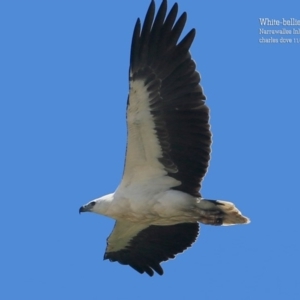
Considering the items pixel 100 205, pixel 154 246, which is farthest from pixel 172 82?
pixel 154 246

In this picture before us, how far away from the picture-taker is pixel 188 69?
679 inches

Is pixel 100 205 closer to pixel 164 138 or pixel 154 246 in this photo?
pixel 164 138

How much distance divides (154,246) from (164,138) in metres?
2.87

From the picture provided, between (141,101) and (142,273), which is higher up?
(141,101)

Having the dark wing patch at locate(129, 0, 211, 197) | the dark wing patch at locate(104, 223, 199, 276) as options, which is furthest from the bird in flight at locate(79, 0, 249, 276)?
the dark wing patch at locate(104, 223, 199, 276)

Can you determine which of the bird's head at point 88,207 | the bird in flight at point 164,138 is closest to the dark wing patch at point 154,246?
the bird in flight at point 164,138

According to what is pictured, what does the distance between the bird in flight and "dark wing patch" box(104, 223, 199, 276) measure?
1208 millimetres

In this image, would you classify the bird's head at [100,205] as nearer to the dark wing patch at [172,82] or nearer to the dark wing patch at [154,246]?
the dark wing patch at [172,82]

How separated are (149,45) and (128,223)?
3.42m

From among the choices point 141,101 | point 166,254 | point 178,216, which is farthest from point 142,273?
point 141,101

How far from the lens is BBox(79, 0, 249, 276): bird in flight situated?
17266 millimetres

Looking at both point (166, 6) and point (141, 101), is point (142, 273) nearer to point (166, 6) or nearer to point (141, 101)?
point (141, 101)

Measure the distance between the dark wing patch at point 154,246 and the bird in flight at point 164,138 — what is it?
3.96ft

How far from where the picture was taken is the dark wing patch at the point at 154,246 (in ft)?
63.5
